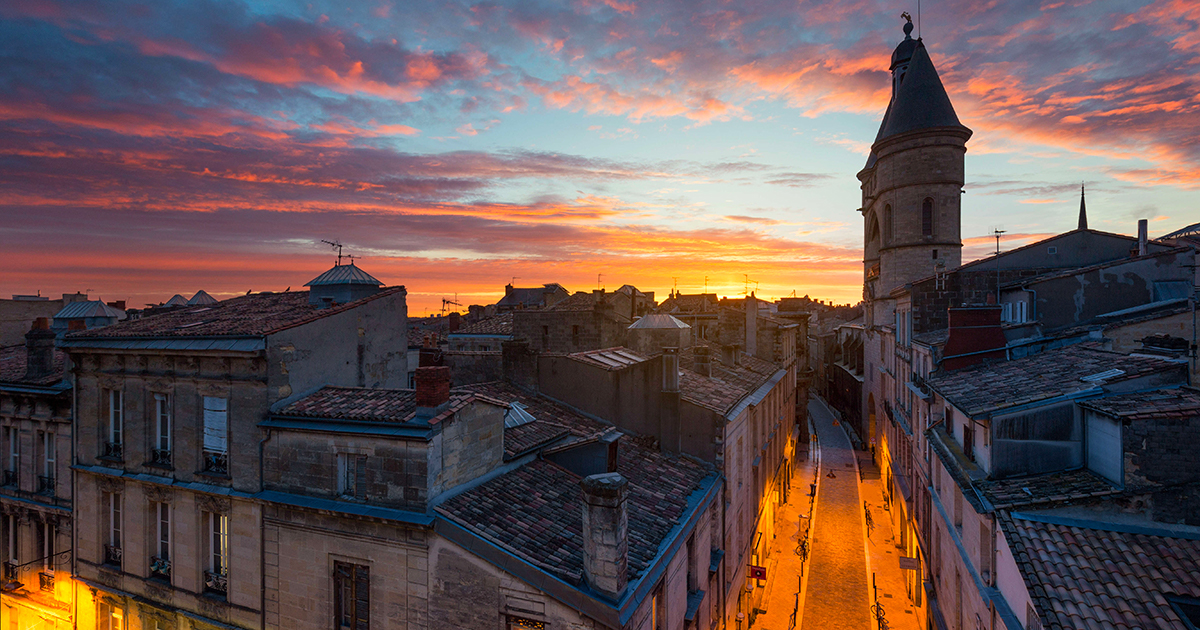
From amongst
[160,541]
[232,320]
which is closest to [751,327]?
[232,320]

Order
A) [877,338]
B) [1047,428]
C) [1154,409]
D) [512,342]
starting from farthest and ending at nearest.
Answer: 1. [877,338]
2. [512,342]
3. [1047,428]
4. [1154,409]

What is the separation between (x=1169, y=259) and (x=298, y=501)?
101 feet

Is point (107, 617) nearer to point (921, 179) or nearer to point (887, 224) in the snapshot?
point (921, 179)

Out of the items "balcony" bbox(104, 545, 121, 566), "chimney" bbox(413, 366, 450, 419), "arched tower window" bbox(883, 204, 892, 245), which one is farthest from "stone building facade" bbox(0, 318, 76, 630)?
"arched tower window" bbox(883, 204, 892, 245)

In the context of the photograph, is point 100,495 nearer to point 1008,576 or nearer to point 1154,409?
point 1008,576

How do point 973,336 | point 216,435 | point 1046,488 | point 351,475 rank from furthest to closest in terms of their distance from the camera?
point 973,336 < point 216,435 < point 351,475 < point 1046,488

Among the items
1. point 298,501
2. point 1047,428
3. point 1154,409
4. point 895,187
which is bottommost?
point 298,501

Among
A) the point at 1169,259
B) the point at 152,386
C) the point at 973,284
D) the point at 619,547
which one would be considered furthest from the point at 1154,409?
the point at 152,386

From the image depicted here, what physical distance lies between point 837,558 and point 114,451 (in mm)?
30808

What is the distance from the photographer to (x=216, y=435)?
15.1 metres

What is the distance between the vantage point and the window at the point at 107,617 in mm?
17281

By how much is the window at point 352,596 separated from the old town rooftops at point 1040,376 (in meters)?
15.0

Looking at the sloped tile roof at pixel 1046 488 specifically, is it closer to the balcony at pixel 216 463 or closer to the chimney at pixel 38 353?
the balcony at pixel 216 463

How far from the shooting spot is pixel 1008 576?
38.3 ft
